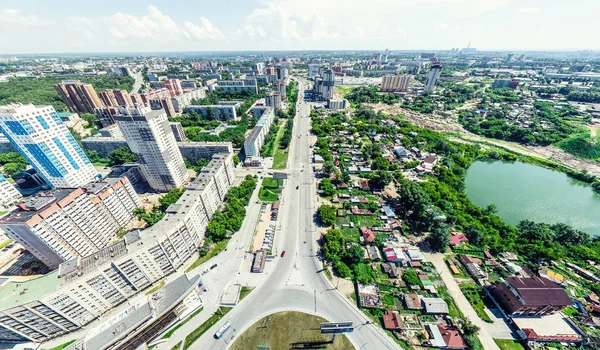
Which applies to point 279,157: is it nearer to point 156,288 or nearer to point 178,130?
point 178,130

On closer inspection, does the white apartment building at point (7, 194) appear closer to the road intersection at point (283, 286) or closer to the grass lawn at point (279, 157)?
the road intersection at point (283, 286)

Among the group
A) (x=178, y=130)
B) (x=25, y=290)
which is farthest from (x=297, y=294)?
(x=178, y=130)

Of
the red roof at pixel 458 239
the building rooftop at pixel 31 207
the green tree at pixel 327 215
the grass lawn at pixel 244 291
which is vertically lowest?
the grass lawn at pixel 244 291

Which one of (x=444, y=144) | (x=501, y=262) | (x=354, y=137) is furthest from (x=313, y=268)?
(x=444, y=144)

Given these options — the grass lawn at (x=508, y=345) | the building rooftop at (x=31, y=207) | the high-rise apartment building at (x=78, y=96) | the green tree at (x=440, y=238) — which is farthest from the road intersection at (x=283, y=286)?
the high-rise apartment building at (x=78, y=96)

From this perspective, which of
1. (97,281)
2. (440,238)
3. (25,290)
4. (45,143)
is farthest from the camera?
(45,143)

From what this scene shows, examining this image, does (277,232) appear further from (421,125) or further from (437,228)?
(421,125)
